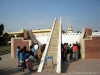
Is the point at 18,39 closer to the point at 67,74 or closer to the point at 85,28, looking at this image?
the point at 85,28

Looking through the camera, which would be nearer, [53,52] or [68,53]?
[53,52]

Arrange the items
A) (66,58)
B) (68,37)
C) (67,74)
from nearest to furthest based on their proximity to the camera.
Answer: (67,74) → (66,58) → (68,37)

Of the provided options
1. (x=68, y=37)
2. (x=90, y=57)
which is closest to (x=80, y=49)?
(x=90, y=57)

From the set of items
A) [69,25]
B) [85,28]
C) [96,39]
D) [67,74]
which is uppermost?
[69,25]

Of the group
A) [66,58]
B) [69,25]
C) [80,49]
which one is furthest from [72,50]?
[69,25]

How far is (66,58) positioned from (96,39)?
345cm

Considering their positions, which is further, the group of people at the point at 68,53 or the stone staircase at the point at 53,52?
the group of people at the point at 68,53

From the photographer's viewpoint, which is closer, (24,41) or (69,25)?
(24,41)

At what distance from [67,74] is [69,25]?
34203 millimetres

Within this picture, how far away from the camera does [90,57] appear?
1148cm

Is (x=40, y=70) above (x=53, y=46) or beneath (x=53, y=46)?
beneath

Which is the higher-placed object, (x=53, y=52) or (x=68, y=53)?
(x=53, y=52)

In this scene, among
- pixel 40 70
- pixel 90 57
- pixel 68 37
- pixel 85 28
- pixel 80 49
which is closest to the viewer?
pixel 40 70

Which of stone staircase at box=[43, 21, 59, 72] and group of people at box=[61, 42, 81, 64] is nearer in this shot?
stone staircase at box=[43, 21, 59, 72]
